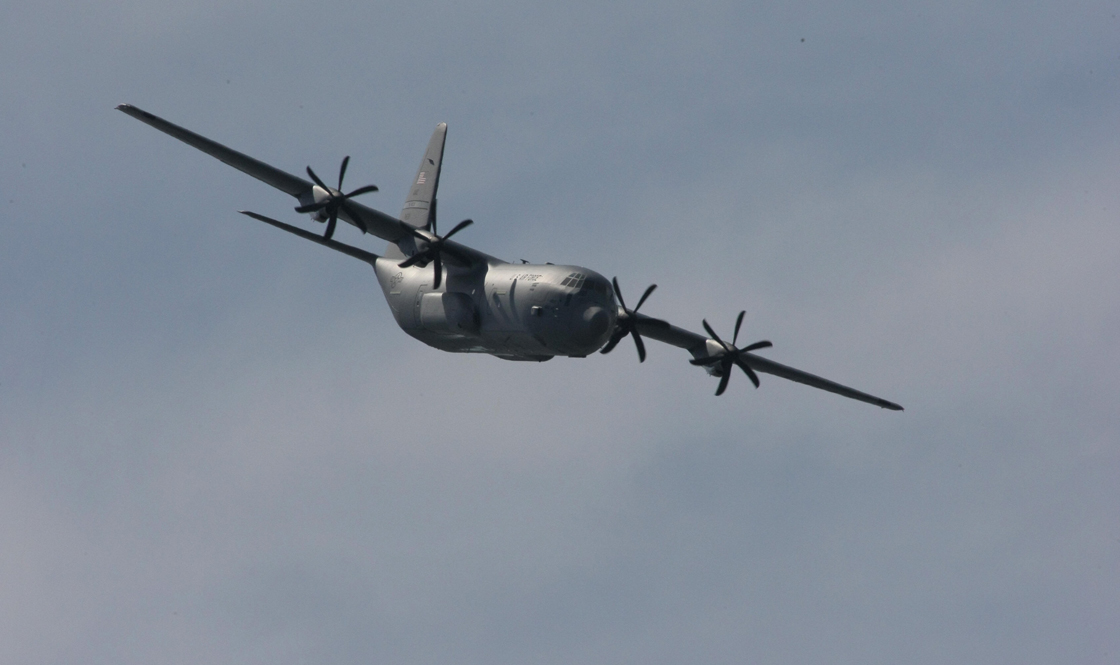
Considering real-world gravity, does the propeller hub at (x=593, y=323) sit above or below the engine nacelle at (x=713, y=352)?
below

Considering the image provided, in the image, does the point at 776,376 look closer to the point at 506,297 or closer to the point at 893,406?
the point at 893,406

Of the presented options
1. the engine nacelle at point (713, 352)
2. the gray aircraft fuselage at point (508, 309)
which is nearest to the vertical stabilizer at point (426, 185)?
the gray aircraft fuselage at point (508, 309)

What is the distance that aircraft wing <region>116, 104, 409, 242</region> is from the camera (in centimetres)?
4206

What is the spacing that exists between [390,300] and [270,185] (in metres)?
6.20

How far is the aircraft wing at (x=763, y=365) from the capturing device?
171 ft

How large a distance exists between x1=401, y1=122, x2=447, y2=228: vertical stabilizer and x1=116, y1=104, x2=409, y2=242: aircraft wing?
543 centimetres

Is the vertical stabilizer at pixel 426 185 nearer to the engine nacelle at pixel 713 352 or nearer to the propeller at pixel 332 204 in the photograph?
the propeller at pixel 332 204

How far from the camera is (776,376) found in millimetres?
55031

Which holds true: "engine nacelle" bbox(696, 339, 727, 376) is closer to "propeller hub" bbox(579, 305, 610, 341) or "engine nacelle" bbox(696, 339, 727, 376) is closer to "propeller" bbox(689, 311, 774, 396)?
"propeller" bbox(689, 311, 774, 396)

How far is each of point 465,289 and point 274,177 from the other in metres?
7.47

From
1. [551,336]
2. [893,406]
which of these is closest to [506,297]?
[551,336]

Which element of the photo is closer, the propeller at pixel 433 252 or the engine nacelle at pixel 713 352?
the propeller at pixel 433 252

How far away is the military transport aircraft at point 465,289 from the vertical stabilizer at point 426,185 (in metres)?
2.08

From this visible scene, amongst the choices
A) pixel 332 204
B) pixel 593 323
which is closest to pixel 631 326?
pixel 593 323
